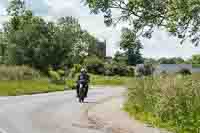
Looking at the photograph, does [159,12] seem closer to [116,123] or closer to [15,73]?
[116,123]

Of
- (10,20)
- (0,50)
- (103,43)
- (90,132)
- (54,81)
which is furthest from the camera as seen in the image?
(103,43)

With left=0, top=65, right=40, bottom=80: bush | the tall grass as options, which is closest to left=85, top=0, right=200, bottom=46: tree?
the tall grass

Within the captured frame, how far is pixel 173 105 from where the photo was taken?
53.8ft

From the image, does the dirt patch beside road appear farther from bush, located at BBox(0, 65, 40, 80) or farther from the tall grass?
bush, located at BBox(0, 65, 40, 80)

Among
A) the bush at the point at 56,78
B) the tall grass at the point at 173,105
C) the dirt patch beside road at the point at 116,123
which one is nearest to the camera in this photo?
the dirt patch beside road at the point at 116,123

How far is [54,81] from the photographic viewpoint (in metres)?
54.3

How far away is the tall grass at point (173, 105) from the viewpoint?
595 inches

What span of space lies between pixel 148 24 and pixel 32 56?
48595 mm

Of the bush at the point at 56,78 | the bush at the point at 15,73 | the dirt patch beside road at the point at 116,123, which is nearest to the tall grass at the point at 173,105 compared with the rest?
the dirt patch beside road at the point at 116,123

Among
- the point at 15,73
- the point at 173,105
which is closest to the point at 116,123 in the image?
the point at 173,105

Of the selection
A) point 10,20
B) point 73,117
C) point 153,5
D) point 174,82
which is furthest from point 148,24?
point 10,20

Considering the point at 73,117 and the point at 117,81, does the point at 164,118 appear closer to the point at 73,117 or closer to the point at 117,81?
the point at 73,117

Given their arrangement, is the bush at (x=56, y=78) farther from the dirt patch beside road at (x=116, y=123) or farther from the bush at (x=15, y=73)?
the dirt patch beside road at (x=116, y=123)

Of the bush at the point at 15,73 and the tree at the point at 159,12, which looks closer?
the tree at the point at 159,12
